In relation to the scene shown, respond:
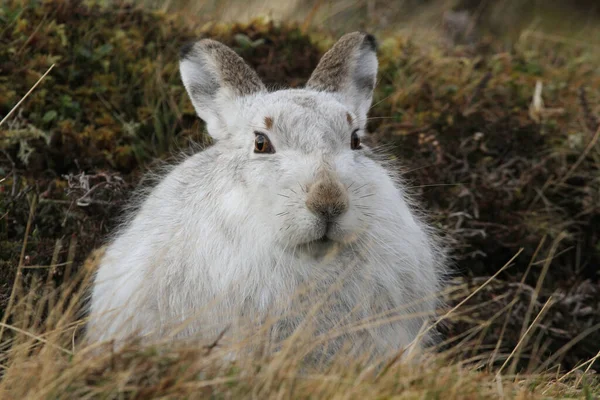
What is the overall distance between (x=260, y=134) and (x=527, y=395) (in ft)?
6.29

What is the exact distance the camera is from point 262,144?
4.69 meters

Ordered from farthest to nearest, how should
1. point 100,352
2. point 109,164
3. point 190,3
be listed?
point 190,3 < point 109,164 < point 100,352

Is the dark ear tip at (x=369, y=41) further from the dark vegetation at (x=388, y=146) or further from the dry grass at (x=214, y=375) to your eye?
the dry grass at (x=214, y=375)

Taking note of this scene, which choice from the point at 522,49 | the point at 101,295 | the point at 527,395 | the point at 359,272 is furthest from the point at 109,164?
the point at 522,49

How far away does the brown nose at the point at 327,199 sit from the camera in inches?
159

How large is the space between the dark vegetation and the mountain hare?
892 millimetres

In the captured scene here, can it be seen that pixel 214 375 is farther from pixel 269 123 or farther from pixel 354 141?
pixel 354 141

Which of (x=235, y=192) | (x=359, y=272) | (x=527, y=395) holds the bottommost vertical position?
(x=527, y=395)

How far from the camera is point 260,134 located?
471cm

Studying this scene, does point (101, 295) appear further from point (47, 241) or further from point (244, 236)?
point (244, 236)

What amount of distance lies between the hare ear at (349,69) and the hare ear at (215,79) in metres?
0.38

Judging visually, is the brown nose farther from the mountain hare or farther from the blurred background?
the blurred background

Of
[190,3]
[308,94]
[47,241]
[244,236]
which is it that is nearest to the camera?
[244,236]

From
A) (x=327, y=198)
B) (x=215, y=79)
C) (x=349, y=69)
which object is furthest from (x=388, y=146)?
(x=327, y=198)
